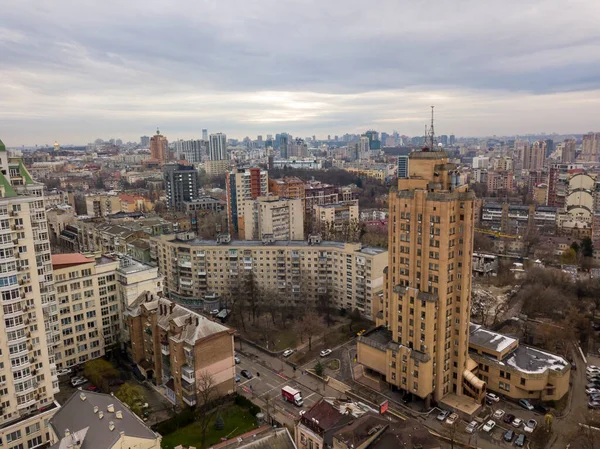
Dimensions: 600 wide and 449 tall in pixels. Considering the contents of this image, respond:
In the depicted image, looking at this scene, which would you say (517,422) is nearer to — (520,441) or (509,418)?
(509,418)

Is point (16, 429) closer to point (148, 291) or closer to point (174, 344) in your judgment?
point (174, 344)

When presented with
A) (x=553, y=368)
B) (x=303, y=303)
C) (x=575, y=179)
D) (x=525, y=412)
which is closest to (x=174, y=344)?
(x=303, y=303)

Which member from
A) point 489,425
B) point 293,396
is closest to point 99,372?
point 293,396

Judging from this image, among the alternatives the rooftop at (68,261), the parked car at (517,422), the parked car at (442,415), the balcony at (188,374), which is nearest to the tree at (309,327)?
the balcony at (188,374)

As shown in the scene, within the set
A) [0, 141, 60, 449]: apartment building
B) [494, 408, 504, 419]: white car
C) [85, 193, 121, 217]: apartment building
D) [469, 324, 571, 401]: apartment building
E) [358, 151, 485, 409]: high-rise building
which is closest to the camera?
[0, 141, 60, 449]: apartment building

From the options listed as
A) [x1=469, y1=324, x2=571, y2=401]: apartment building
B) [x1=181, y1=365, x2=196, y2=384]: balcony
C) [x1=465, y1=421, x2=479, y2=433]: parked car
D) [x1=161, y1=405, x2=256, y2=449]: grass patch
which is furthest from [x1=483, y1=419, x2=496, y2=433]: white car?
[x1=181, y1=365, x2=196, y2=384]: balcony

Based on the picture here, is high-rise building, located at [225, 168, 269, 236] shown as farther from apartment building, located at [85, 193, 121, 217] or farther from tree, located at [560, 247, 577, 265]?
tree, located at [560, 247, 577, 265]
